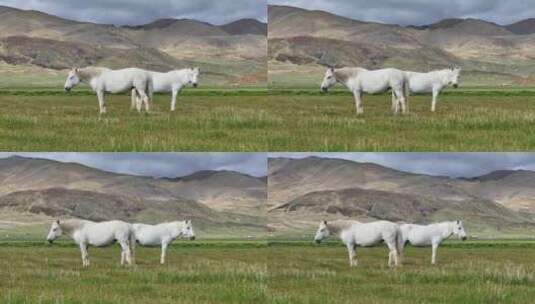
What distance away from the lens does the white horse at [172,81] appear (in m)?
29.0

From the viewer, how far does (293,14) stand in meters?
37.4

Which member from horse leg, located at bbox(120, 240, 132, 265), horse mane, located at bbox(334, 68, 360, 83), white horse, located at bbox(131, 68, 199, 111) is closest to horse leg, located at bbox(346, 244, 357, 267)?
horse mane, located at bbox(334, 68, 360, 83)

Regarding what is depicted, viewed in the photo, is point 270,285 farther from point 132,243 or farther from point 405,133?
point 132,243

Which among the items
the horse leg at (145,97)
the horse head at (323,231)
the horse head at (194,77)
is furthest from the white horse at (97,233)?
the horse head at (194,77)

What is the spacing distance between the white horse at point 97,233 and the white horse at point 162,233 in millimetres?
724

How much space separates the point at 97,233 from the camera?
1074 inches

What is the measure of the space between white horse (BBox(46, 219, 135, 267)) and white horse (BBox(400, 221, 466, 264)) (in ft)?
28.0

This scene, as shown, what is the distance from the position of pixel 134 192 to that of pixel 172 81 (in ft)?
14.3

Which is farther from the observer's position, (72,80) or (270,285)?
(72,80)

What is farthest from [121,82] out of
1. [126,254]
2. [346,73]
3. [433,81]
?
[433,81]

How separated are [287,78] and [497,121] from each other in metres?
10.8

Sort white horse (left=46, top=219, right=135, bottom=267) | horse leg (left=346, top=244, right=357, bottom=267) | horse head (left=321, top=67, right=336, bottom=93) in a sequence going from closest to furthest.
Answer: horse leg (left=346, top=244, right=357, bottom=267)
white horse (left=46, top=219, right=135, bottom=267)
horse head (left=321, top=67, right=336, bottom=93)

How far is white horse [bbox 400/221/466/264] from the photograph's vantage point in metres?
27.5

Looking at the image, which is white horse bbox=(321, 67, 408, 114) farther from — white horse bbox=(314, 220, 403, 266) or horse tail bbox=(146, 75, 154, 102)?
horse tail bbox=(146, 75, 154, 102)
